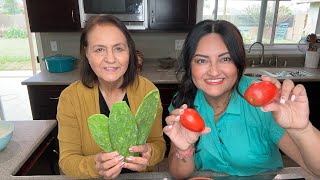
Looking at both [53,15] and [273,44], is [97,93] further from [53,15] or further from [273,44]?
[273,44]

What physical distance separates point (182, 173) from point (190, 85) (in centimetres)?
39

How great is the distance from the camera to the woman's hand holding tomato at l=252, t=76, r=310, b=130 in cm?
79

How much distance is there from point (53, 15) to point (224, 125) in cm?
216

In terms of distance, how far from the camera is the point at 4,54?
6500mm

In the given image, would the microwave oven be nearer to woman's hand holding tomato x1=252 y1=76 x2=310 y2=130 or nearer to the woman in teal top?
the woman in teal top

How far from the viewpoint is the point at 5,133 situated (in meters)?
1.14

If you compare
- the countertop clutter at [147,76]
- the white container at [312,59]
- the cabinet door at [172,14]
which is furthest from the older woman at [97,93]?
the white container at [312,59]

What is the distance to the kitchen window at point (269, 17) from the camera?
3.07 meters

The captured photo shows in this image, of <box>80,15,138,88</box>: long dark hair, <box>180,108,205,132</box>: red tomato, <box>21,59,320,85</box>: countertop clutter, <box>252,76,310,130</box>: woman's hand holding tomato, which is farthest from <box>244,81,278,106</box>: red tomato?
<box>21,59,320,85</box>: countertop clutter

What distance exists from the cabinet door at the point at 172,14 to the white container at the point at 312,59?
58.5 inches

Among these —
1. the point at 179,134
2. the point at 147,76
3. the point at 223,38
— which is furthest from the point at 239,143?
the point at 147,76

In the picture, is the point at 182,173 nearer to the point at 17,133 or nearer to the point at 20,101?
the point at 17,133

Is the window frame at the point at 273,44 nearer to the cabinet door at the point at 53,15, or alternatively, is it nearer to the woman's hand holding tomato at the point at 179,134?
the cabinet door at the point at 53,15

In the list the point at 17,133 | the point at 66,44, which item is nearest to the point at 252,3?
the point at 66,44
